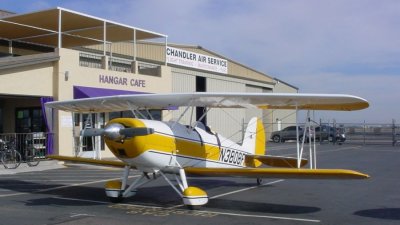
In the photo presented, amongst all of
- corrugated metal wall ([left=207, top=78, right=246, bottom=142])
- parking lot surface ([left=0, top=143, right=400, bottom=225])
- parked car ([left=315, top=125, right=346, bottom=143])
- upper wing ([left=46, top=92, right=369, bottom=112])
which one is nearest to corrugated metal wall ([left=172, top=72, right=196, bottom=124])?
corrugated metal wall ([left=207, top=78, right=246, bottom=142])

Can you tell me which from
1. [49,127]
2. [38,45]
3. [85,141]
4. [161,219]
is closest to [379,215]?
[161,219]

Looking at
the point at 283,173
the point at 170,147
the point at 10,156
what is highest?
the point at 170,147

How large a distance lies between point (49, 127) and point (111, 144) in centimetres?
1060

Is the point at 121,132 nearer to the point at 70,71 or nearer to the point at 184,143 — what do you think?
the point at 184,143

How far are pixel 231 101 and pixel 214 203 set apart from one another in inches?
90.6

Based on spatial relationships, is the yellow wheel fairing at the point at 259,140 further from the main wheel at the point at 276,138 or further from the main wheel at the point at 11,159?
the main wheel at the point at 276,138

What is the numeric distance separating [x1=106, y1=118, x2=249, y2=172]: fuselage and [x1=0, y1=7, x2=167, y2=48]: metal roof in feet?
36.7

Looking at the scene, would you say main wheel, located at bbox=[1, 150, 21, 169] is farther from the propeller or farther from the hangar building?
the propeller

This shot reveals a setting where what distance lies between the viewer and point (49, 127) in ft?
65.1

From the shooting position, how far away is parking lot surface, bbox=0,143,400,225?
9.20 m

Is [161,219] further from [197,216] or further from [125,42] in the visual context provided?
[125,42]

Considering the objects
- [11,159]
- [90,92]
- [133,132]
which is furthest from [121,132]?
[90,92]

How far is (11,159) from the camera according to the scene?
738 inches

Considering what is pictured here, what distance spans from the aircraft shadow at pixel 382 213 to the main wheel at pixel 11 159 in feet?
43.3
